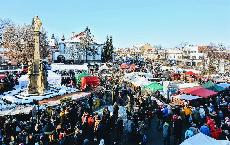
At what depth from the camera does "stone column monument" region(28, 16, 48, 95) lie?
100 feet

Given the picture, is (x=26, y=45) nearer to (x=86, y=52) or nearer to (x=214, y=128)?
(x=86, y=52)

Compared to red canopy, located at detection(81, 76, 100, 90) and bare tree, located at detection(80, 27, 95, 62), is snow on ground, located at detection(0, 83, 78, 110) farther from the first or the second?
bare tree, located at detection(80, 27, 95, 62)

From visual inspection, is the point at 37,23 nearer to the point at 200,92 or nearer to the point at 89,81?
the point at 89,81

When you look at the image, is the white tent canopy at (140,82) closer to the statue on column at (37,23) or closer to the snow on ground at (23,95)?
the snow on ground at (23,95)

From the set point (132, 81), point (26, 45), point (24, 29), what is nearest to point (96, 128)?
point (132, 81)

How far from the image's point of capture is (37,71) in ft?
101

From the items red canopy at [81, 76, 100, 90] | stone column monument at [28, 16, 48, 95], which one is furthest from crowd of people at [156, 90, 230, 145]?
stone column monument at [28, 16, 48, 95]

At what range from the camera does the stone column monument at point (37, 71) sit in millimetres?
30616

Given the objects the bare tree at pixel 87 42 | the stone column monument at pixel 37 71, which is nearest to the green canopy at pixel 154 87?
the stone column monument at pixel 37 71

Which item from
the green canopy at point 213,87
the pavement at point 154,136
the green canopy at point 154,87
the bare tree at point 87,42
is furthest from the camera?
the bare tree at point 87,42

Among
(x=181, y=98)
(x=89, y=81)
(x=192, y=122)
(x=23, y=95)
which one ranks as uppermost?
(x=89, y=81)

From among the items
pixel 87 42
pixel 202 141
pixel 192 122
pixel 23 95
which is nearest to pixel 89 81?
pixel 23 95

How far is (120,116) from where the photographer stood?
17859mm

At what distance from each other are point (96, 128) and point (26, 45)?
52.9 m
